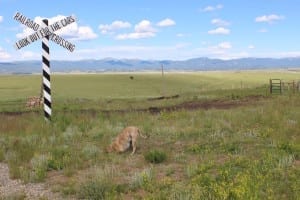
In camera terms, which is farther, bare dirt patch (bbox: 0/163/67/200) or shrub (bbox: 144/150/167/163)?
shrub (bbox: 144/150/167/163)

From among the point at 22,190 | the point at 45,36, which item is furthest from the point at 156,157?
the point at 45,36

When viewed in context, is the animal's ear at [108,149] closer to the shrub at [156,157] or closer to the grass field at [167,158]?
the grass field at [167,158]

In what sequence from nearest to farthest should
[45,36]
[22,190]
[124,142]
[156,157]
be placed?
[22,190] → [156,157] → [124,142] → [45,36]

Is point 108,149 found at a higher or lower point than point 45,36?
lower

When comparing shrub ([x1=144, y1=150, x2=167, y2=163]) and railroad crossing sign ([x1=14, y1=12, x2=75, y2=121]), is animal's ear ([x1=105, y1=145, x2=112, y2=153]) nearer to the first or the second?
shrub ([x1=144, y1=150, x2=167, y2=163])

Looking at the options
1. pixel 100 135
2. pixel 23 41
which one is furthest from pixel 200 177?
pixel 23 41

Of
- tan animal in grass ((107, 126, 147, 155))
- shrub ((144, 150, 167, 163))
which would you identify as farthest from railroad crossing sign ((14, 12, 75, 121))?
shrub ((144, 150, 167, 163))

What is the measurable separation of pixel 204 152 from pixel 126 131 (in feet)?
6.71

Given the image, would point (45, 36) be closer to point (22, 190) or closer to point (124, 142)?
point (124, 142)

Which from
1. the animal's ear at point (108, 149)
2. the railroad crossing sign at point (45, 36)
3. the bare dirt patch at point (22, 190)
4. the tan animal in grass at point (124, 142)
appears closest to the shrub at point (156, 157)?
the tan animal in grass at point (124, 142)

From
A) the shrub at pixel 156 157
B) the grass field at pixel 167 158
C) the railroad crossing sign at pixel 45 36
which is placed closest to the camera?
the grass field at pixel 167 158

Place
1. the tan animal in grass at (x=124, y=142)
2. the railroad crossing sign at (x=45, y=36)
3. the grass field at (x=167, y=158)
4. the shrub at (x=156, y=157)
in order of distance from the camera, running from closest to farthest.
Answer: the grass field at (x=167, y=158), the shrub at (x=156, y=157), the tan animal in grass at (x=124, y=142), the railroad crossing sign at (x=45, y=36)

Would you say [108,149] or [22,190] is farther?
[108,149]

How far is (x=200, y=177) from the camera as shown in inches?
330
